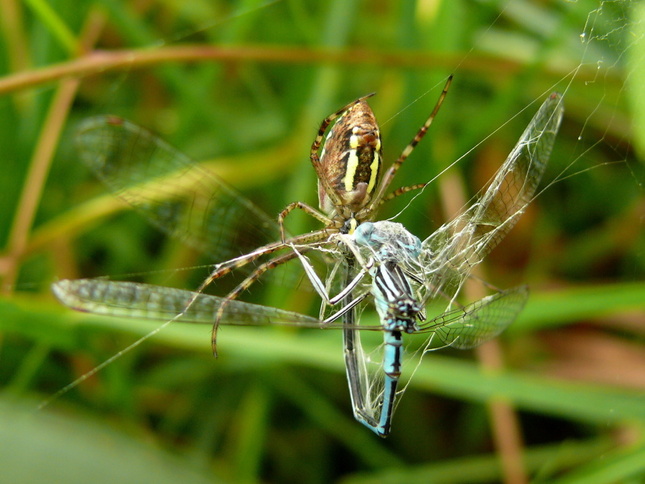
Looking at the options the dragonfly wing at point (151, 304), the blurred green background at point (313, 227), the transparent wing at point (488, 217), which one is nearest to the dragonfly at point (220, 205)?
the dragonfly wing at point (151, 304)

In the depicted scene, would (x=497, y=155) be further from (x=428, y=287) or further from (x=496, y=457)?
(x=428, y=287)

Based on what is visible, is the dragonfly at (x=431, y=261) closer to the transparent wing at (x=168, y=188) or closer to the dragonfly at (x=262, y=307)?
the dragonfly at (x=262, y=307)

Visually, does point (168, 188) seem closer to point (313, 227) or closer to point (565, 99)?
point (313, 227)

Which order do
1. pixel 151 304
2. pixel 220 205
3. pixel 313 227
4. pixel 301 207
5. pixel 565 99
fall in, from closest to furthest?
1. pixel 151 304
2. pixel 301 207
3. pixel 220 205
4. pixel 313 227
5. pixel 565 99

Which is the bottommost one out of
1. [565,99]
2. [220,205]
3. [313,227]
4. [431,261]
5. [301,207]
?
[431,261]

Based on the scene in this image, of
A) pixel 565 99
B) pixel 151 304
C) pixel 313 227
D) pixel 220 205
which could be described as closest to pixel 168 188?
pixel 220 205

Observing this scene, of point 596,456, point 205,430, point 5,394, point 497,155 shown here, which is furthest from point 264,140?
point 596,456

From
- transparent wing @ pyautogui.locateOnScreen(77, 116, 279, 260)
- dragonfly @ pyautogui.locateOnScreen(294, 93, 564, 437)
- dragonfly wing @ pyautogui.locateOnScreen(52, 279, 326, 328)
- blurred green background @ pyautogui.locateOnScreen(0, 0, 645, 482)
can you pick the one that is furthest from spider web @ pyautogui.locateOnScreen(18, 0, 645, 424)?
dragonfly wing @ pyautogui.locateOnScreen(52, 279, 326, 328)
